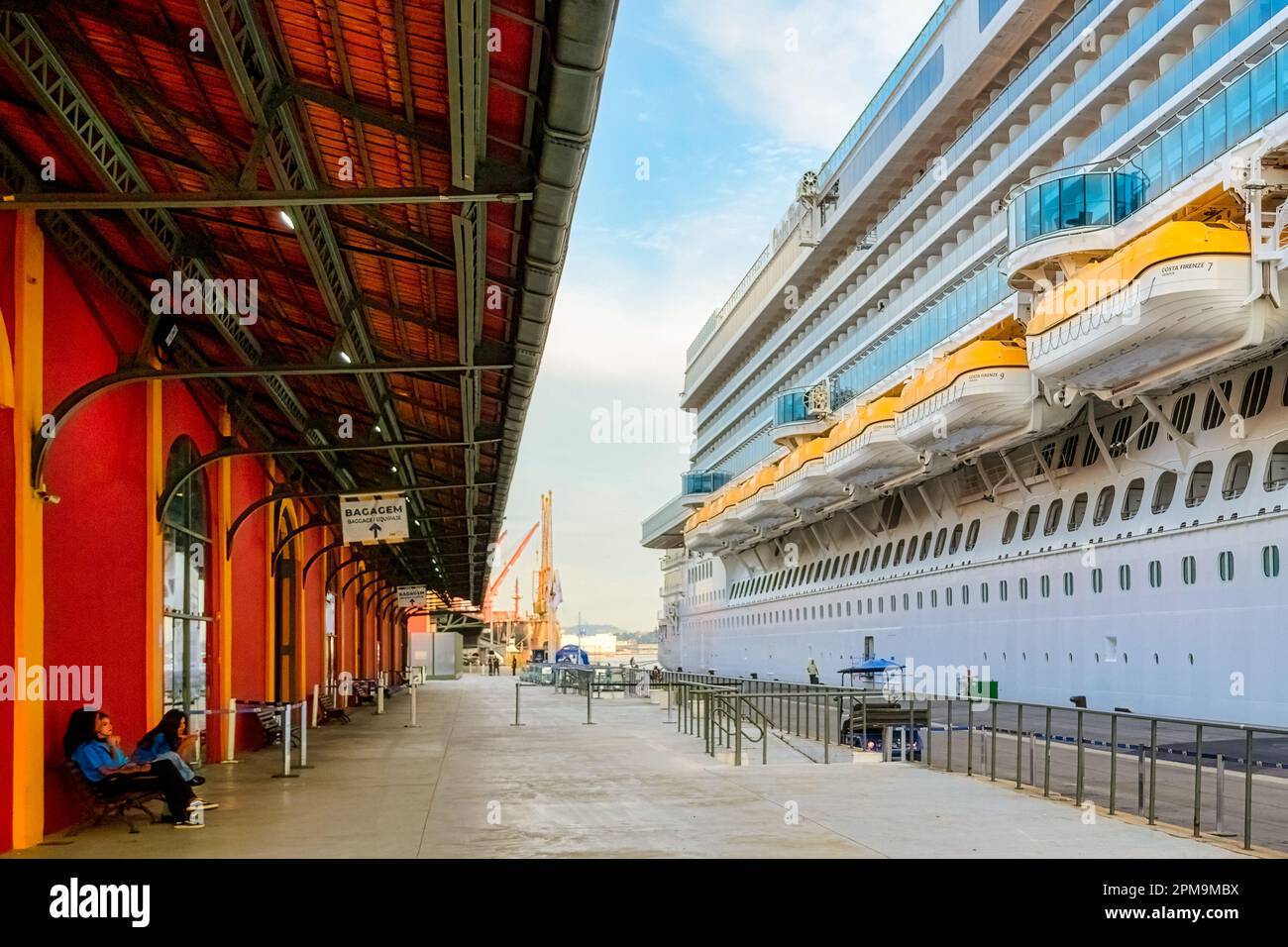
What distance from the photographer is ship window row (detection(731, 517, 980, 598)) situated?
42.1 meters

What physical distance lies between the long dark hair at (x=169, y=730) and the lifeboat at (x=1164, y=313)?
17.2 meters

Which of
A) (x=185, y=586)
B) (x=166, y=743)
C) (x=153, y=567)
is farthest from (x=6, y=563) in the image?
(x=185, y=586)

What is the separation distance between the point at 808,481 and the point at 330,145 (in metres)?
41.1

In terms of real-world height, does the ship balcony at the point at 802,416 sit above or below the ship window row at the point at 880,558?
above

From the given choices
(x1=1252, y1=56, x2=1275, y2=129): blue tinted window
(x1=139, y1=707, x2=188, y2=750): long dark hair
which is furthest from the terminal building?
(x1=1252, y1=56, x2=1275, y2=129): blue tinted window

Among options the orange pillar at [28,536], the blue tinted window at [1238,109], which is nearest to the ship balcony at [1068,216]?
the blue tinted window at [1238,109]

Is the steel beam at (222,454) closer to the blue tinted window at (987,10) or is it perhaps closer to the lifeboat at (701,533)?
the blue tinted window at (987,10)

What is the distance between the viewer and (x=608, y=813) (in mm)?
12789

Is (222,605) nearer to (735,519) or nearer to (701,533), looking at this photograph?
(735,519)

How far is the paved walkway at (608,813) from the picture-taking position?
Result: 10.5 meters

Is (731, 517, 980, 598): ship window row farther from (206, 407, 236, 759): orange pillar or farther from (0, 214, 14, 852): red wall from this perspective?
(0, 214, 14, 852): red wall

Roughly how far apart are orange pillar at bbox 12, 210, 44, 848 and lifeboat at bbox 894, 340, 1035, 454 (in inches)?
959
